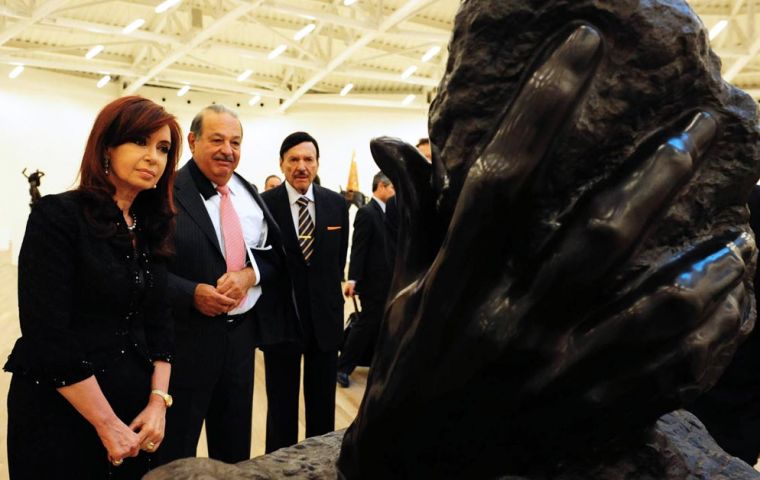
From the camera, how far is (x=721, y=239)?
3.54 feet

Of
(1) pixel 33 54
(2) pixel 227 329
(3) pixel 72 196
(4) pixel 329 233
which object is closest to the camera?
(3) pixel 72 196

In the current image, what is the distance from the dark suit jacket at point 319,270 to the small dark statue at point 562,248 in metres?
1.84

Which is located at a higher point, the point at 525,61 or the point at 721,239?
the point at 525,61

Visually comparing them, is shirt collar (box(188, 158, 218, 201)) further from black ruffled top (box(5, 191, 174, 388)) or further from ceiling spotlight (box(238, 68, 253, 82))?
ceiling spotlight (box(238, 68, 253, 82))

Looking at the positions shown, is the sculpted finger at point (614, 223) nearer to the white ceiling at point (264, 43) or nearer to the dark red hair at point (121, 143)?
the dark red hair at point (121, 143)

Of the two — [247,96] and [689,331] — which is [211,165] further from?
[247,96]

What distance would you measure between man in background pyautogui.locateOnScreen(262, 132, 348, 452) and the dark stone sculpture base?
1.50m

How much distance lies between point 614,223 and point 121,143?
4.17 feet

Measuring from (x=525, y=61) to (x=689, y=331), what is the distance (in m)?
0.47

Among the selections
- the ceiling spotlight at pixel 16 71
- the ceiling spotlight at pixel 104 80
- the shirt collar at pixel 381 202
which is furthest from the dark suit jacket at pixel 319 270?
the ceiling spotlight at pixel 104 80

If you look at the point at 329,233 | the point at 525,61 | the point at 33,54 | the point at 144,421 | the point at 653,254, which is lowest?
the point at 144,421

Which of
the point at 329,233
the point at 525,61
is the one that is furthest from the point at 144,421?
the point at 329,233

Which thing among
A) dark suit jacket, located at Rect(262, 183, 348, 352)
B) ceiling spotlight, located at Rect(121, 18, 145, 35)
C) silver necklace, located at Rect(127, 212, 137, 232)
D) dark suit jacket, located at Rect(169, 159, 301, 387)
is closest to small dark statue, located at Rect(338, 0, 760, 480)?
silver necklace, located at Rect(127, 212, 137, 232)

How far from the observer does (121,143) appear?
5.59 feet
